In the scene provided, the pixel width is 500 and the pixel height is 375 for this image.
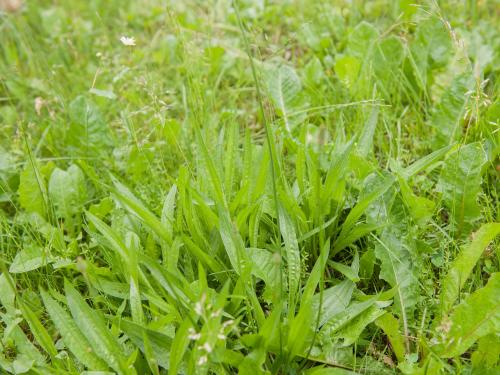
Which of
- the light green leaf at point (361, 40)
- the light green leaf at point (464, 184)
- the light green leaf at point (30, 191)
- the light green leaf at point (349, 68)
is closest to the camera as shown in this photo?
the light green leaf at point (464, 184)

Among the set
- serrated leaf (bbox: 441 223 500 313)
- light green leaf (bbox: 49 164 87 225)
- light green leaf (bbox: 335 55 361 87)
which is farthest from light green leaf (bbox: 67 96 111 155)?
serrated leaf (bbox: 441 223 500 313)

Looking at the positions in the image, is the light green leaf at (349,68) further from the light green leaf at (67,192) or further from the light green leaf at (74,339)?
the light green leaf at (74,339)

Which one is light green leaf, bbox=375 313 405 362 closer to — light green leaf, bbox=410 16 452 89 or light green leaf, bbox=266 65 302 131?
light green leaf, bbox=266 65 302 131

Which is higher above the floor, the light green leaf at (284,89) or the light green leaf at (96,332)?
the light green leaf at (284,89)

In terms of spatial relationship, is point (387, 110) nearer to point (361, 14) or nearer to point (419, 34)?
point (419, 34)

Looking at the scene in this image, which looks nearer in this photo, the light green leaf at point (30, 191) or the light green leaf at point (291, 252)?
the light green leaf at point (291, 252)

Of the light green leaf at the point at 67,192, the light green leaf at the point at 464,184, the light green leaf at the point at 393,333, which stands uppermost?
the light green leaf at the point at 464,184

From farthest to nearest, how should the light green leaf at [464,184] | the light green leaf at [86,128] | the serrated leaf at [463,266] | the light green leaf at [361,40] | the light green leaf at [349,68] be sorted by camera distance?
the light green leaf at [361,40] < the light green leaf at [349,68] < the light green leaf at [86,128] < the light green leaf at [464,184] < the serrated leaf at [463,266]

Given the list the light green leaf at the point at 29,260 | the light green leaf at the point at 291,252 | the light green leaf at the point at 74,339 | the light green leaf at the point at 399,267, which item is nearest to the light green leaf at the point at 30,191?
the light green leaf at the point at 29,260

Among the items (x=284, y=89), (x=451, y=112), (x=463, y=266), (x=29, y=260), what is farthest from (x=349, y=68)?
(x=29, y=260)
